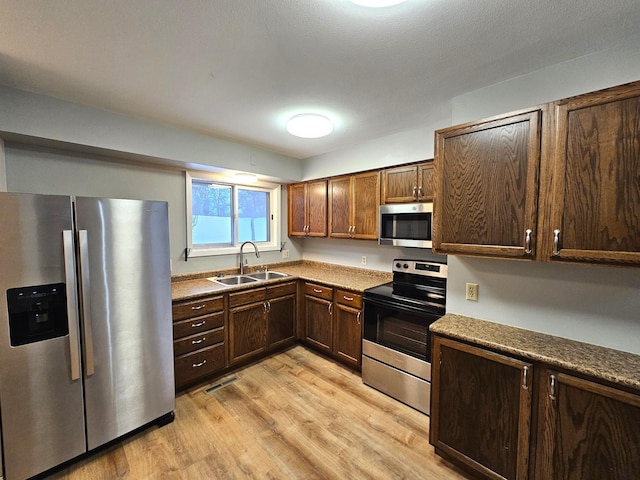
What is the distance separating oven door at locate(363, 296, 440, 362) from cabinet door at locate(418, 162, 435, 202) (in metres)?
1.02

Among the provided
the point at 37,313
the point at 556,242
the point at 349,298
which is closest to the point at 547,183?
the point at 556,242

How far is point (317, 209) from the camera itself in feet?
12.1

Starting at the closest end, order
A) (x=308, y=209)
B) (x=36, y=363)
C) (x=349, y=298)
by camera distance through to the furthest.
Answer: (x=36, y=363) < (x=349, y=298) < (x=308, y=209)

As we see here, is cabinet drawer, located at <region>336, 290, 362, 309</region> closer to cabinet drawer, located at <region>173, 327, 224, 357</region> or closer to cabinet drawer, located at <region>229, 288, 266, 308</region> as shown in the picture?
cabinet drawer, located at <region>229, 288, 266, 308</region>

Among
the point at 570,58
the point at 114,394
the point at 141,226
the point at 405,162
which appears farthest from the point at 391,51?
the point at 114,394

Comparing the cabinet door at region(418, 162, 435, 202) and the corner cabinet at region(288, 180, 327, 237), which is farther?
the corner cabinet at region(288, 180, 327, 237)

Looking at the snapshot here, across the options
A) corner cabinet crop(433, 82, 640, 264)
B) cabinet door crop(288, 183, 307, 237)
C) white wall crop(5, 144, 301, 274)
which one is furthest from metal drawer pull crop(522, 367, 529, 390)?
white wall crop(5, 144, 301, 274)

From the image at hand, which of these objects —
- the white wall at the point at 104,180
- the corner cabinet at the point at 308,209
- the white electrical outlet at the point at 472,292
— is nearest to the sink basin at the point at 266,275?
the white wall at the point at 104,180

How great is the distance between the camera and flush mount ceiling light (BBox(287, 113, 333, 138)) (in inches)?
88.9

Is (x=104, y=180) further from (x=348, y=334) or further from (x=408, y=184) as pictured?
(x=408, y=184)

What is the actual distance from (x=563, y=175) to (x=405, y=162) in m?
1.52

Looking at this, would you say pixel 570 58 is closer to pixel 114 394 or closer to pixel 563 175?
pixel 563 175

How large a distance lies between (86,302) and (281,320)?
6.38ft

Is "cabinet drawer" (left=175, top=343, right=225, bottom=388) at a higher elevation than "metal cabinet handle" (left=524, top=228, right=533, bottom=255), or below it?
below
